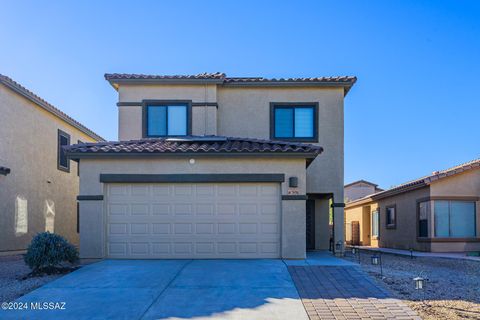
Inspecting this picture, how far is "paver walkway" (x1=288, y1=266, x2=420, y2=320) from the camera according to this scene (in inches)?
303

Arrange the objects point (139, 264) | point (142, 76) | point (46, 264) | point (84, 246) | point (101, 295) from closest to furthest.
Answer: point (101, 295), point (46, 264), point (139, 264), point (84, 246), point (142, 76)

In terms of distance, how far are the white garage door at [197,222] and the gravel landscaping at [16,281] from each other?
2547 millimetres

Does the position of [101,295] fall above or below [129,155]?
below

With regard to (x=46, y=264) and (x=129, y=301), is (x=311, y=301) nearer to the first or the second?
(x=129, y=301)

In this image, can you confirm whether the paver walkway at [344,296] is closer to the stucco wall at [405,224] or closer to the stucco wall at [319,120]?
the stucco wall at [319,120]

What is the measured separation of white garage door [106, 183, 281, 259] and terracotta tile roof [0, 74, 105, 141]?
6895mm

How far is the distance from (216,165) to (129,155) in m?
2.60

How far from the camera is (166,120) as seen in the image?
57.2 feet

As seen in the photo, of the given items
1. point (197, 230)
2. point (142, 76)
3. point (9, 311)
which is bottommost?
point (9, 311)

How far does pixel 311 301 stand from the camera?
27.7 feet

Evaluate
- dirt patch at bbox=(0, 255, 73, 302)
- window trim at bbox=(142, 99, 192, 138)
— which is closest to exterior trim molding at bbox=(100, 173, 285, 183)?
dirt patch at bbox=(0, 255, 73, 302)

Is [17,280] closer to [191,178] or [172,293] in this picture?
Result: [172,293]

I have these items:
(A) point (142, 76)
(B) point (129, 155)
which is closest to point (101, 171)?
(B) point (129, 155)

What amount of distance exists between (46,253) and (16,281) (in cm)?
99
